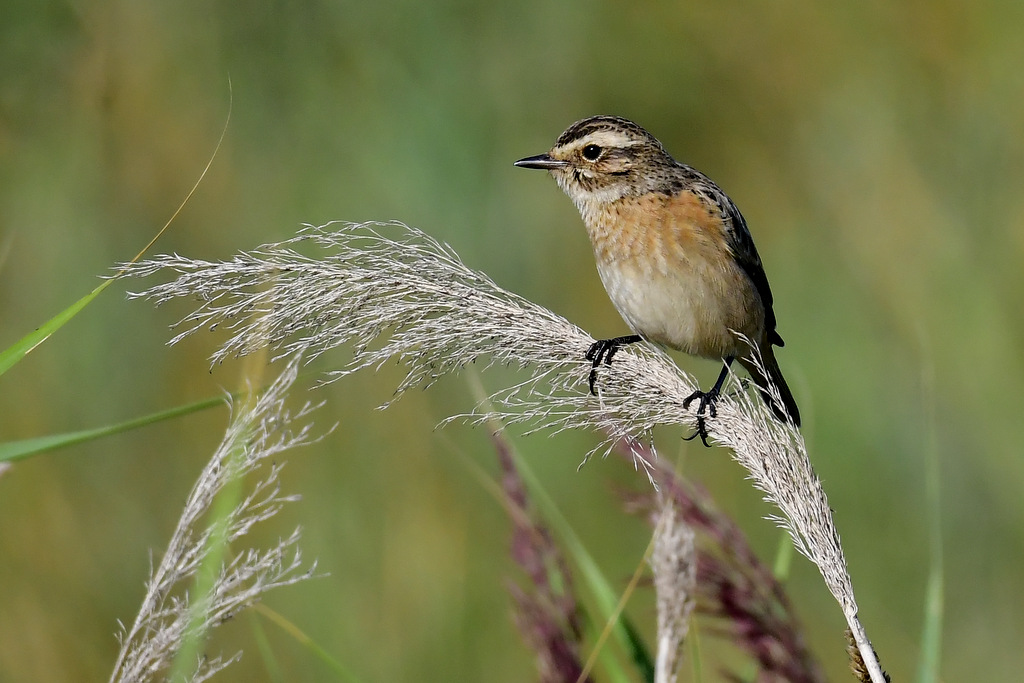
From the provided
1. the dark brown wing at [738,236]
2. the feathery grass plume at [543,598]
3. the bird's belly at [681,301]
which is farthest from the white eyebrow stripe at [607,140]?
the feathery grass plume at [543,598]

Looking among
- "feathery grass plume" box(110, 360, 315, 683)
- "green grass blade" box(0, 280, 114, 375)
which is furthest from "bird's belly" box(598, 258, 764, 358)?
"green grass blade" box(0, 280, 114, 375)

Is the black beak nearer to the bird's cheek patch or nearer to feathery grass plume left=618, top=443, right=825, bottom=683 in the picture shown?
the bird's cheek patch

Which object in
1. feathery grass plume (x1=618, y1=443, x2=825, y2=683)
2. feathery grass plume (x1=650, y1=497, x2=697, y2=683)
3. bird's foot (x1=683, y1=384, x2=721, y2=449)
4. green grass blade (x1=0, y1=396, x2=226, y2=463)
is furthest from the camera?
bird's foot (x1=683, y1=384, x2=721, y2=449)

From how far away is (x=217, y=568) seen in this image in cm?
202

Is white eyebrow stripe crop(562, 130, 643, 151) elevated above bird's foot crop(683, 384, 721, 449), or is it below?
above

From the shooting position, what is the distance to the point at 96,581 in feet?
15.1

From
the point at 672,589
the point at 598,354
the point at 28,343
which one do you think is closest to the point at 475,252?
the point at 598,354

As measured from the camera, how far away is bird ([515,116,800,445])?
3.80 metres

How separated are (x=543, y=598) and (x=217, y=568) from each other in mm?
651

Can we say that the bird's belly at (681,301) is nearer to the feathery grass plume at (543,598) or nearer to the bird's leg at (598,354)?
the bird's leg at (598,354)

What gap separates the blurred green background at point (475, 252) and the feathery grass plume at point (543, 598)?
67.9 inches

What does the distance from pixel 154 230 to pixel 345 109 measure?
1171mm

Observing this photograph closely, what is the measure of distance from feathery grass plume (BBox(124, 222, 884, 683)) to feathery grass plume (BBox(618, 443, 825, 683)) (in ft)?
0.39

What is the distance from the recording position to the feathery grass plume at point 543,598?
7.39ft
